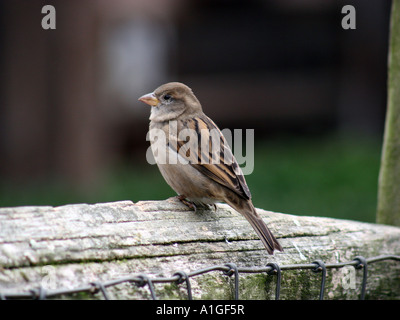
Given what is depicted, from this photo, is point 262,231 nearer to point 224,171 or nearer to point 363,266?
point 363,266

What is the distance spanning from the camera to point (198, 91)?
10734 millimetres

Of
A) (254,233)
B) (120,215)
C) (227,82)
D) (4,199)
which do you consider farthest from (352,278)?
(227,82)

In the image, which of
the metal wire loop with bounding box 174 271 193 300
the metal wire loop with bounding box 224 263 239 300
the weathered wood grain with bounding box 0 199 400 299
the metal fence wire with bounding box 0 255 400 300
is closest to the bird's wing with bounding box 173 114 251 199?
the weathered wood grain with bounding box 0 199 400 299

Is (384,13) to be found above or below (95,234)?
above

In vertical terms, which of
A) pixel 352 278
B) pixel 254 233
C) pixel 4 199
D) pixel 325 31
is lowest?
pixel 4 199

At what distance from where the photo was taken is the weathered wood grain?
6.13ft

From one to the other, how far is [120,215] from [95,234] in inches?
6.4

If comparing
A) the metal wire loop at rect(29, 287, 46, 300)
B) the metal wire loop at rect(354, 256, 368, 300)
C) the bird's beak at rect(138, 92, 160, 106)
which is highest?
the bird's beak at rect(138, 92, 160, 106)

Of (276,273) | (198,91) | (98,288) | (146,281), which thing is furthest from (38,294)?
(198,91)

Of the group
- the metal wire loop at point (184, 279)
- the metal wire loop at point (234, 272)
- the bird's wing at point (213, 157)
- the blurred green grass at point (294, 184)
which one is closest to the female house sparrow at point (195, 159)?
→ the bird's wing at point (213, 157)

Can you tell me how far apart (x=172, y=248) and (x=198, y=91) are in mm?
8736

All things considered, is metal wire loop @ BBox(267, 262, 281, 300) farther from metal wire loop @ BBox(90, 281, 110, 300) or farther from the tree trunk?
the tree trunk
